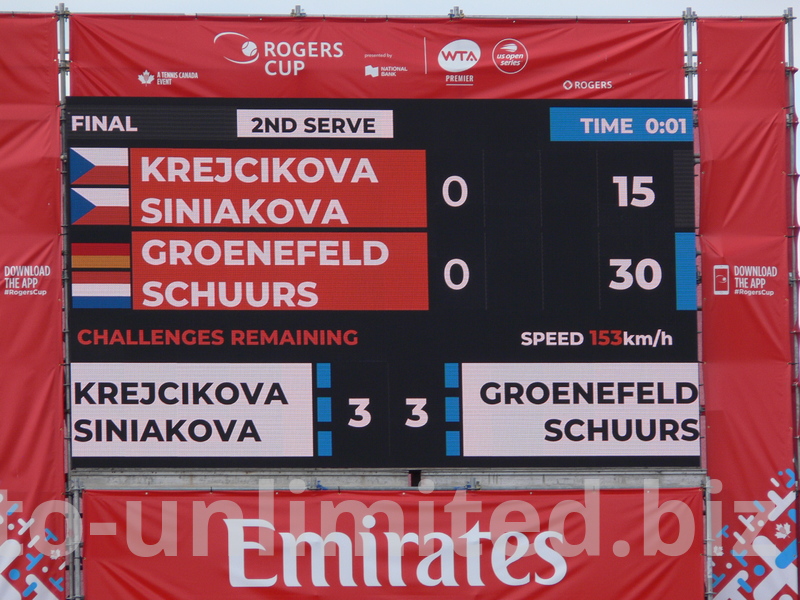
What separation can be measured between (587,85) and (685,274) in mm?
1775

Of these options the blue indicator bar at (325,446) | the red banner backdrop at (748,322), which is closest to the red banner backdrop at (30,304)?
the blue indicator bar at (325,446)

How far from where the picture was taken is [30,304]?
9.39 metres

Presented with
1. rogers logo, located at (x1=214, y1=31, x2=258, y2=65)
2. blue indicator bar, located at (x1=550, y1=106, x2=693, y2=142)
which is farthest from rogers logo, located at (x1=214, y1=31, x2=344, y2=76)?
blue indicator bar, located at (x1=550, y1=106, x2=693, y2=142)

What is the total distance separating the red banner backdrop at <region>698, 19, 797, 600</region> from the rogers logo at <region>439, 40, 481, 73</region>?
6.33ft

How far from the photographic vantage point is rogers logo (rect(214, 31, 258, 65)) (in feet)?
31.4

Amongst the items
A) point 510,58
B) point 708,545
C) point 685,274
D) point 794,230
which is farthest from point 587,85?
point 708,545

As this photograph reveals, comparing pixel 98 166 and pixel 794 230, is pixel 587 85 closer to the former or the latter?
pixel 794 230

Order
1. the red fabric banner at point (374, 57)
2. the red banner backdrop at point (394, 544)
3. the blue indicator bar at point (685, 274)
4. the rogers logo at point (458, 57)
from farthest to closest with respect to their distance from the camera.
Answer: the rogers logo at point (458, 57)
the red fabric banner at point (374, 57)
the blue indicator bar at point (685, 274)
the red banner backdrop at point (394, 544)

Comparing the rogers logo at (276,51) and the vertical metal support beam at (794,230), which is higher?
the rogers logo at (276,51)

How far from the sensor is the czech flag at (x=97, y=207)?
30.5ft

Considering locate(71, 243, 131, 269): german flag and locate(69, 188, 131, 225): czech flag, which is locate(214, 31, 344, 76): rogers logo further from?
locate(71, 243, 131, 269): german flag

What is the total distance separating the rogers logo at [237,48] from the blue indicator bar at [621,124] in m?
2.54

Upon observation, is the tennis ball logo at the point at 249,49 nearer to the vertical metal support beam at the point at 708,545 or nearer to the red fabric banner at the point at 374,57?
the red fabric banner at the point at 374,57

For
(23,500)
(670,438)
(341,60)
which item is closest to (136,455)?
(23,500)
